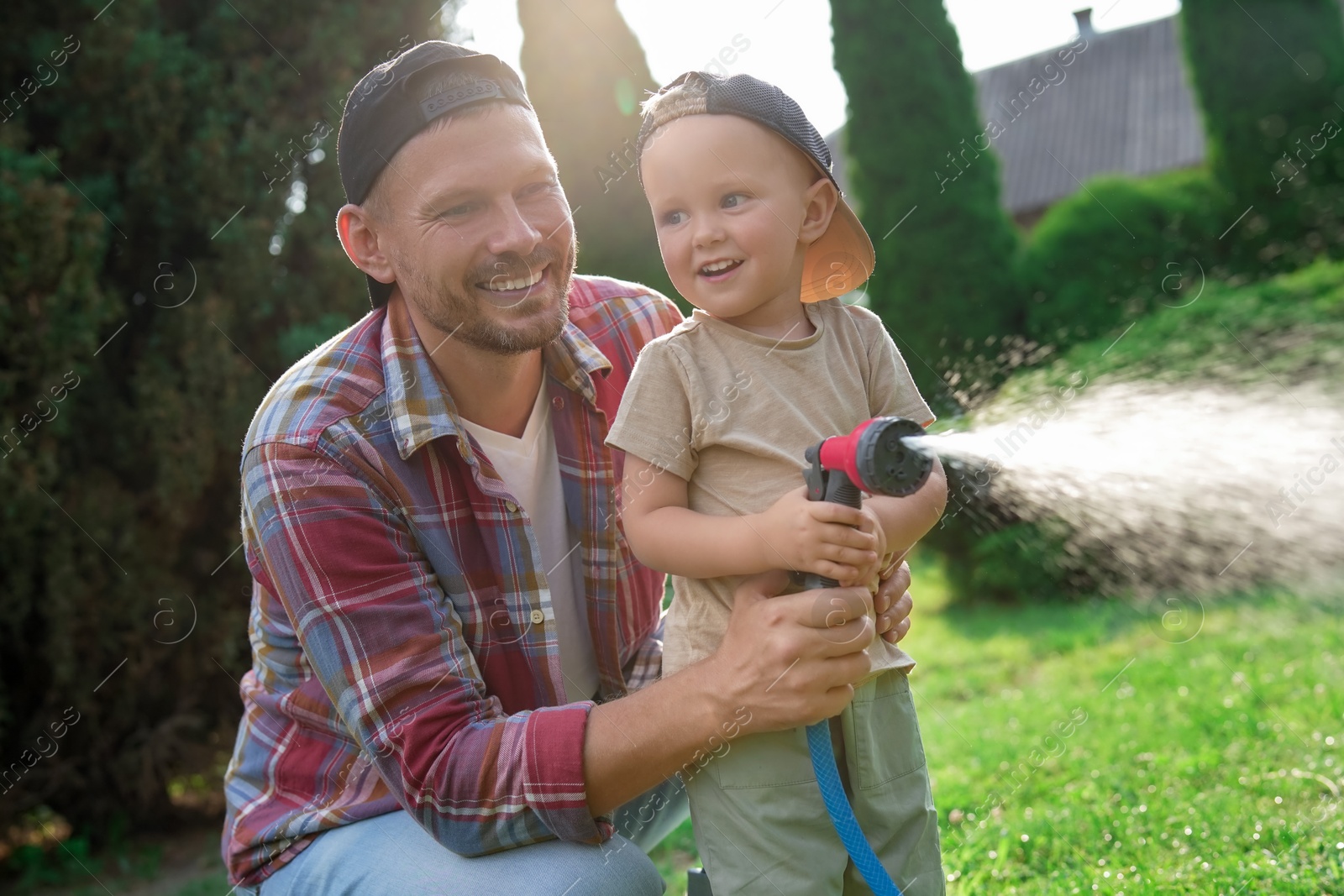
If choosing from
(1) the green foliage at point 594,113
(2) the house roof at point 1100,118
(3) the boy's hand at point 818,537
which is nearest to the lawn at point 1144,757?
(3) the boy's hand at point 818,537

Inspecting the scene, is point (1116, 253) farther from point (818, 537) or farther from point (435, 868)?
point (435, 868)

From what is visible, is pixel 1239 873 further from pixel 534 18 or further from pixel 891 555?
pixel 534 18

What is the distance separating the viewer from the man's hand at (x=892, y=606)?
2.28 metres

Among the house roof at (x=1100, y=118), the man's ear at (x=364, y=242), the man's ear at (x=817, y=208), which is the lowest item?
the house roof at (x=1100, y=118)

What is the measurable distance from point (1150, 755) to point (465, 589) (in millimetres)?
2821

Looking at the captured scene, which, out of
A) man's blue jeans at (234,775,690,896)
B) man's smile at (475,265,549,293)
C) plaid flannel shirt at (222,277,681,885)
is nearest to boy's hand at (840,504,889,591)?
plaid flannel shirt at (222,277,681,885)

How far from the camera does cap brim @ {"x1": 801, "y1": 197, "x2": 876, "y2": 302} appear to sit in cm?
236

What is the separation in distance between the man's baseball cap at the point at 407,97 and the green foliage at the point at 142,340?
2700mm

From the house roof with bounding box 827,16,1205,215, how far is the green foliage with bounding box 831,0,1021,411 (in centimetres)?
1102

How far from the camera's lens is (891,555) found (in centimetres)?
231

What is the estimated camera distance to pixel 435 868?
2.40 meters

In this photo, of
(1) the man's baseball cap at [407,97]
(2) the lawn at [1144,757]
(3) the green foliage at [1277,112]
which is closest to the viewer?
(1) the man's baseball cap at [407,97]

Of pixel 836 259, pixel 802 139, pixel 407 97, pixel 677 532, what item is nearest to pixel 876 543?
pixel 677 532

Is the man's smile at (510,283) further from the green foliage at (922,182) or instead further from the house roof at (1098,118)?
the house roof at (1098,118)
